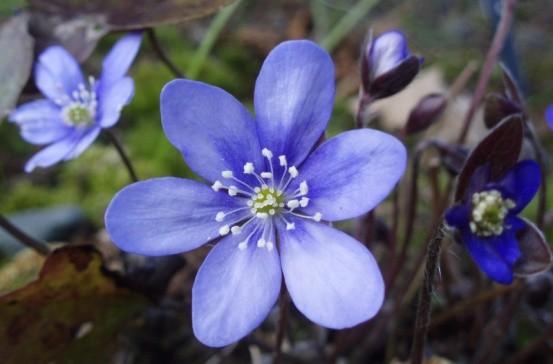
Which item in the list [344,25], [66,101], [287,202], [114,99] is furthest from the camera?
[344,25]

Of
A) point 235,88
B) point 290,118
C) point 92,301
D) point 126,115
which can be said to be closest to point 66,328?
point 92,301

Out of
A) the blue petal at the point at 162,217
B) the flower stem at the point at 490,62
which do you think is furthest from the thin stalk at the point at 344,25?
the blue petal at the point at 162,217

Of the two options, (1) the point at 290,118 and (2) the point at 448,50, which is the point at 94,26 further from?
(2) the point at 448,50

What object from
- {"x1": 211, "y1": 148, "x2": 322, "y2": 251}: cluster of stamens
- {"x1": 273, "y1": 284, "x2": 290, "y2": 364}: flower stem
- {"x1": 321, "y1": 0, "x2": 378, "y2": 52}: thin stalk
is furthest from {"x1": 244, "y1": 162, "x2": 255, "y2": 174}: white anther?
{"x1": 321, "y1": 0, "x2": 378, "y2": 52}: thin stalk

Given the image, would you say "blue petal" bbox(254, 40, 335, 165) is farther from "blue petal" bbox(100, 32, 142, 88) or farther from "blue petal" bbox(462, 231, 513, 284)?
"blue petal" bbox(100, 32, 142, 88)

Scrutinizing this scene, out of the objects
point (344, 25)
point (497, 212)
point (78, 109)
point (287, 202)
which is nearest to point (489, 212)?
point (497, 212)

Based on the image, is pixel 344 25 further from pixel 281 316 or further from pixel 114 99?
pixel 281 316
